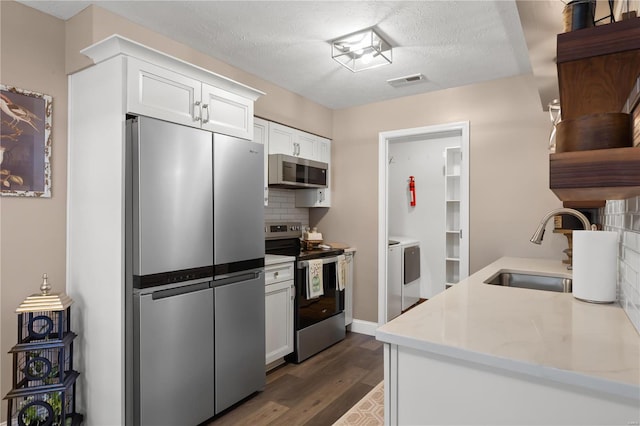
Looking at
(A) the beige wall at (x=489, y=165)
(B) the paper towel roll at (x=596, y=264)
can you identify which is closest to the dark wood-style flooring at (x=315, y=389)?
(A) the beige wall at (x=489, y=165)

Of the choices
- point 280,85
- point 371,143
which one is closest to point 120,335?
point 280,85

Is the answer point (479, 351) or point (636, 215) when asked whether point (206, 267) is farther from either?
point (636, 215)

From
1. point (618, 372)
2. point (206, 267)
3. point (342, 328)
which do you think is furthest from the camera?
point (342, 328)

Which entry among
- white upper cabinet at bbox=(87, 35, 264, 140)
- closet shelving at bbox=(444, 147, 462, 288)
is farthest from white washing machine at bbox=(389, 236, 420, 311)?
white upper cabinet at bbox=(87, 35, 264, 140)

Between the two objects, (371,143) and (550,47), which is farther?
(371,143)

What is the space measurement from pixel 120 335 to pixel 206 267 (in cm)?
56

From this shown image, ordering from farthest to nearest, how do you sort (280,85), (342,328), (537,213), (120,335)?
(342,328), (280,85), (537,213), (120,335)

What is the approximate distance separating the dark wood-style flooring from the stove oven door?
13.7 inches

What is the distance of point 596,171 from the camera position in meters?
0.78

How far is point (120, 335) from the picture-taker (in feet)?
6.25

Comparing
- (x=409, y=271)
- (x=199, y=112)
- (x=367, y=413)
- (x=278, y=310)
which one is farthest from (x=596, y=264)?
(x=409, y=271)

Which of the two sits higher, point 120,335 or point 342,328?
point 120,335

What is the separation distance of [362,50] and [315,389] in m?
2.50

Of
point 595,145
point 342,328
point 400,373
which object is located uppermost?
point 595,145
